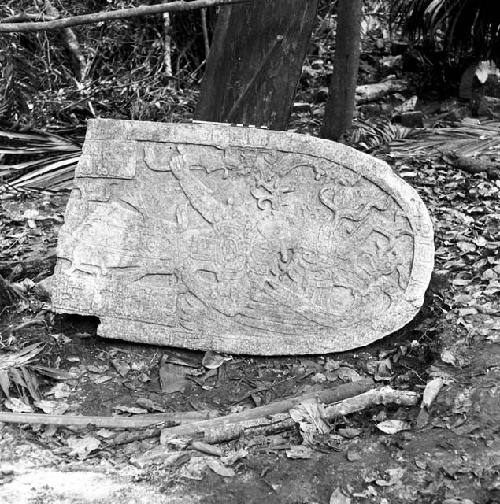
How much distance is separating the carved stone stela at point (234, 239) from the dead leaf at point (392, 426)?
2.22 ft

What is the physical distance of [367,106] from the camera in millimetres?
7055

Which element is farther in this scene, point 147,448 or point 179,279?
point 179,279

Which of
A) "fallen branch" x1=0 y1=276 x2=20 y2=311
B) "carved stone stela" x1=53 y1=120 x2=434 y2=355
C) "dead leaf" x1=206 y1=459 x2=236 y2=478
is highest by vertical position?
"carved stone stela" x1=53 y1=120 x2=434 y2=355

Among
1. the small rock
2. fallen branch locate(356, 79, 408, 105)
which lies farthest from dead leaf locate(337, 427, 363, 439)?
fallen branch locate(356, 79, 408, 105)

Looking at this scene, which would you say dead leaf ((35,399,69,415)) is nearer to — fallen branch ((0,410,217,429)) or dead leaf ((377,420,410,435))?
fallen branch ((0,410,217,429))

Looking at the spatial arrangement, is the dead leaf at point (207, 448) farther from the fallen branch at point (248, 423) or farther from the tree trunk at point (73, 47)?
the tree trunk at point (73, 47)

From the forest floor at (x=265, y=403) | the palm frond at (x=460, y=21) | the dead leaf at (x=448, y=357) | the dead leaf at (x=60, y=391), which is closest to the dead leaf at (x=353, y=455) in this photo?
the forest floor at (x=265, y=403)

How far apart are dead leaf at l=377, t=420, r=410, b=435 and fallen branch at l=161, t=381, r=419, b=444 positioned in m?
0.13

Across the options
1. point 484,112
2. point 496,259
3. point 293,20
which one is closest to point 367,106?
point 484,112

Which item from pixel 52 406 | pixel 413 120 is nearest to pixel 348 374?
pixel 52 406

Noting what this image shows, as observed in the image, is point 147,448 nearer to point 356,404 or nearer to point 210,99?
point 356,404

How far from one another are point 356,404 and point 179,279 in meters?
1.16

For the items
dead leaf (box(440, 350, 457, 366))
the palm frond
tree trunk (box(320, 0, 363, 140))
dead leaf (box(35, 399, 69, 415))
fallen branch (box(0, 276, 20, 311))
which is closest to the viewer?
dead leaf (box(35, 399, 69, 415))

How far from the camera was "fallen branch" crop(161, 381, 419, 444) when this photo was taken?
3158 millimetres
